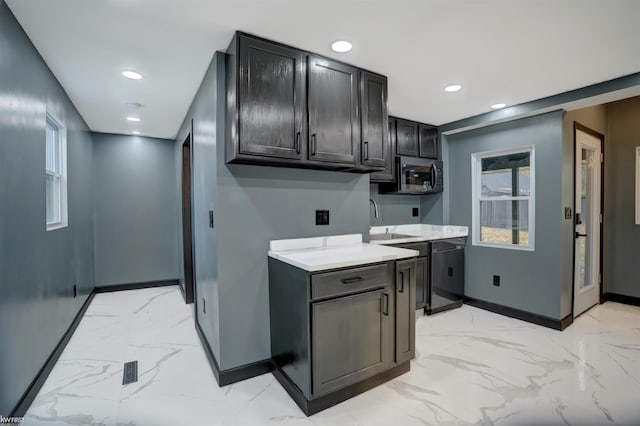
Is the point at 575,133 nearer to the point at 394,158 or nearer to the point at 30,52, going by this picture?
the point at 394,158

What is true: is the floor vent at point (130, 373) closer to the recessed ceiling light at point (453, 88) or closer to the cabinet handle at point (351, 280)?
the cabinet handle at point (351, 280)

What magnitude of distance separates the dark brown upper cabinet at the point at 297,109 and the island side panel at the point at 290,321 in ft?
2.65

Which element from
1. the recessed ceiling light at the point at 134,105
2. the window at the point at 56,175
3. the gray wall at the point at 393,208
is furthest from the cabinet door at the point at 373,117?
the window at the point at 56,175

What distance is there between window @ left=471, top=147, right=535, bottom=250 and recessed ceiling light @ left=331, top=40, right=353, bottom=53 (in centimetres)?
251

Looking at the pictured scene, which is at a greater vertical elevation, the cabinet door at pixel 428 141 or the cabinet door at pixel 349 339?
the cabinet door at pixel 428 141

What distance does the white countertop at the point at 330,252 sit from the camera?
190 cm

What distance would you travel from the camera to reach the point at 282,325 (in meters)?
2.16

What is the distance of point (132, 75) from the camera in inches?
100

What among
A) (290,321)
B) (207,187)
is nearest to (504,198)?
(290,321)

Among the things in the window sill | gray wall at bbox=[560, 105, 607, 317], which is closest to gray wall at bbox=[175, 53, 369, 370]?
the window sill

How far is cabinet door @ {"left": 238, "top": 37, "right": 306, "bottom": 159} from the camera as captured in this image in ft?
6.50

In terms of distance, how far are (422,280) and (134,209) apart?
4356mm

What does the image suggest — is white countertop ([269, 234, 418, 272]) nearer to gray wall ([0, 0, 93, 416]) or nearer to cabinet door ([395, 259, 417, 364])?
cabinet door ([395, 259, 417, 364])

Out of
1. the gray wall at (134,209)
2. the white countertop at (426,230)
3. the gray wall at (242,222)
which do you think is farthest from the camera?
the gray wall at (134,209)
